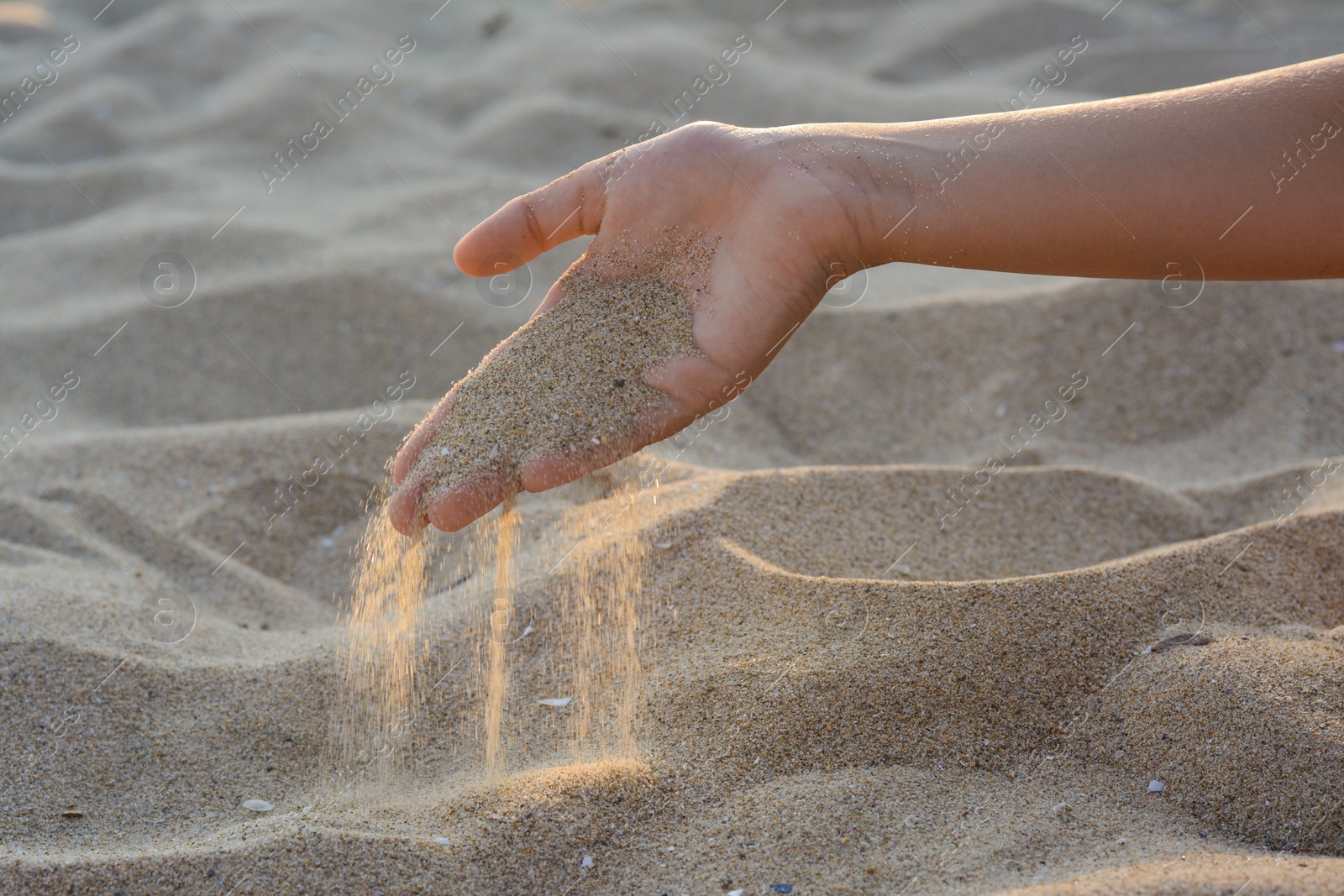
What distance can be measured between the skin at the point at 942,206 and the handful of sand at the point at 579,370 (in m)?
0.03

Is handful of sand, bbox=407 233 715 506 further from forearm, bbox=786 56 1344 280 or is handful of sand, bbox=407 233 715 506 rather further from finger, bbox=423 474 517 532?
forearm, bbox=786 56 1344 280

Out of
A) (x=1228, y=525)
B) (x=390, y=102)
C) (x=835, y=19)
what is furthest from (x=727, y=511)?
(x=835, y=19)

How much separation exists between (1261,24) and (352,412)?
5990 mm

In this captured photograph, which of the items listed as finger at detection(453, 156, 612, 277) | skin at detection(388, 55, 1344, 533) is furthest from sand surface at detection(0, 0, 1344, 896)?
finger at detection(453, 156, 612, 277)

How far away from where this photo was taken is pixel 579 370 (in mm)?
2119

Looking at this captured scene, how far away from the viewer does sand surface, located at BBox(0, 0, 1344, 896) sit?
5.50 ft

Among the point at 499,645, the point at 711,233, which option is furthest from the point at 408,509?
the point at 711,233

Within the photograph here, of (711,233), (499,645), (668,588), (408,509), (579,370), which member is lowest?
(499,645)

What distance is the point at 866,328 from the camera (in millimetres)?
3672

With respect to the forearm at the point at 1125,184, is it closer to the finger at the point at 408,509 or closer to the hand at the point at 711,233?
the hand at the point at 711,233

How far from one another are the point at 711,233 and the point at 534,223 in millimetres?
409

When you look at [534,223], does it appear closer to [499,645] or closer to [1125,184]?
[499,645]

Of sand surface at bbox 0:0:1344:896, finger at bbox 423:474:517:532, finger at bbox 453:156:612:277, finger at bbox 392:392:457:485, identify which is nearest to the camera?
sand surface at bbox 0:0:1344:896

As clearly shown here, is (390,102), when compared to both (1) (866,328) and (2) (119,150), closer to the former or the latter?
(2) (119,150)
